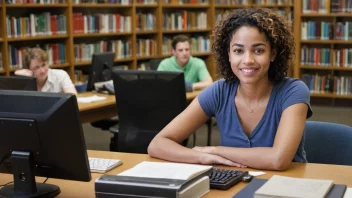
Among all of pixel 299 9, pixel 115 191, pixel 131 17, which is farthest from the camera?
pixel 299 9

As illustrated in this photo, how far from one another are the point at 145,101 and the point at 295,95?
1.51 metres

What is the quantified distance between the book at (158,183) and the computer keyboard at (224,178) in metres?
0.05

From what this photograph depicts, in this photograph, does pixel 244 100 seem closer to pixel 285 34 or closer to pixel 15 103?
pixel 285 34

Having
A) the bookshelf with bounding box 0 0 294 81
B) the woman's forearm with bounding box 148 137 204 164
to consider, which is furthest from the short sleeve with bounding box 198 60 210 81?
the woman's forearm with bounding box 148 137 204 164

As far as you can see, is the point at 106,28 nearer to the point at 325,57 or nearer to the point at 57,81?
the point at 57,81

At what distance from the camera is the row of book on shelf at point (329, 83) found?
7.66 meters

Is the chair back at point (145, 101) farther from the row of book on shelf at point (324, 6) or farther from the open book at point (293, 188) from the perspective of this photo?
the row of book on shelf at point (324, 6)

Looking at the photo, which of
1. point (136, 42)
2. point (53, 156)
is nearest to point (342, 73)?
point (136, 42)

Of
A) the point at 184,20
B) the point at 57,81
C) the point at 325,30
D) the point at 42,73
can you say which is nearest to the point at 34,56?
the point at 42,73

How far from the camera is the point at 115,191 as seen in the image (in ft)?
5.41

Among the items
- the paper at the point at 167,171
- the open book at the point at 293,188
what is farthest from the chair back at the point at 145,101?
the open book at the point at 293,188

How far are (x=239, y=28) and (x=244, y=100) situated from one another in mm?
324

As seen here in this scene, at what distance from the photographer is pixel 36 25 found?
6.07 meters

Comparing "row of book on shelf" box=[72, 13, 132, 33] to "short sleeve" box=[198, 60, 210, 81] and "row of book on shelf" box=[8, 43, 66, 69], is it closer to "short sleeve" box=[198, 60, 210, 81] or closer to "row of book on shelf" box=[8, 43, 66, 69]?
"row of book on shelf" box=[8, 43, 66, 69]
